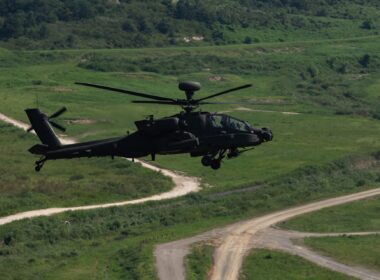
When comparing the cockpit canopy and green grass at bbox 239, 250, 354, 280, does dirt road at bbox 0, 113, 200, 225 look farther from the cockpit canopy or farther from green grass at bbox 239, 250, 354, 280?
the cockpit canopy

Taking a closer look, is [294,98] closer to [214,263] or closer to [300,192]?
[300,192]

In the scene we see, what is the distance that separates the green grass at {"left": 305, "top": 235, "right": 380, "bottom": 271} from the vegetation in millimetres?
9350

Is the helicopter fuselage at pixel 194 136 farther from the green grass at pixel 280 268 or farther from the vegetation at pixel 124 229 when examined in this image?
the green grass at pixel 280 268

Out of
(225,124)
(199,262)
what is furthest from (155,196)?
(225,124)

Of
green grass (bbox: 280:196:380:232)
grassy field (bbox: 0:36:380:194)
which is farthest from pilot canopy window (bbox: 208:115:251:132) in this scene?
grassy field (bbox: 0:36:380:194)

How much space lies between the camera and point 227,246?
68000 mm

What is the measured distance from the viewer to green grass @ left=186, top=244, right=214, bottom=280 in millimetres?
60969

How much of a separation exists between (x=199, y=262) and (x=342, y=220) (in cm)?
1842

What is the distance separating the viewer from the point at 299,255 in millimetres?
66188

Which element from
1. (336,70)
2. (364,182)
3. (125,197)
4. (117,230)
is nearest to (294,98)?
(336,70)

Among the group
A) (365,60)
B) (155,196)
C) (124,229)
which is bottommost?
(365,60)

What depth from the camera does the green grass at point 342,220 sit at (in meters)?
74.6

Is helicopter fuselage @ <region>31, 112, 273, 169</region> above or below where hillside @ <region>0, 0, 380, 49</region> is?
above

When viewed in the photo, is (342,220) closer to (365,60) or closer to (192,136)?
(192,136)
